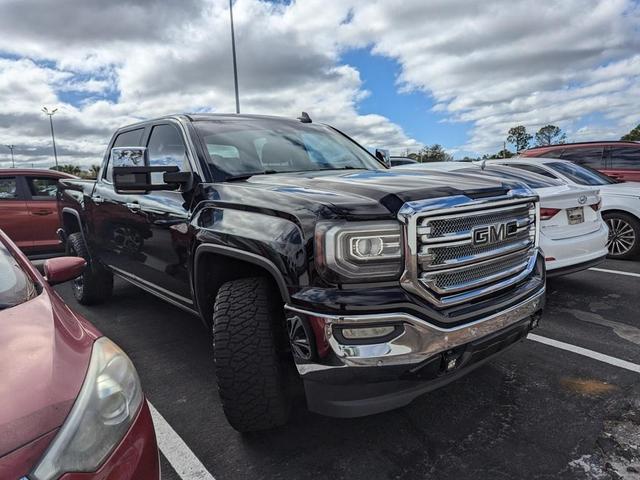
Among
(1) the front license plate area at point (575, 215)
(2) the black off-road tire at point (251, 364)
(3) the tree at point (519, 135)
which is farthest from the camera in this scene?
(3) the tree at point (519, 135)

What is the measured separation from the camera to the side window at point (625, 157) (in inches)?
348

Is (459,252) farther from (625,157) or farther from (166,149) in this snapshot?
(625,157)

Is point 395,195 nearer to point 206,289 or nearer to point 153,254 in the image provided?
point 206,289

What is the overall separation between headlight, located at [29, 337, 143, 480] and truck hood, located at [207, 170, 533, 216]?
40.8 inches

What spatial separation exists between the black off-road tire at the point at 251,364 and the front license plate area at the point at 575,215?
12.3ft

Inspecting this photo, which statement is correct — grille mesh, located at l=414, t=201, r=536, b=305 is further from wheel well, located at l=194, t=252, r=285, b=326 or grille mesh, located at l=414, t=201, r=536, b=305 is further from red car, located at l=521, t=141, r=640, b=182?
red car, located at l=521, t=141, r=640, b=182

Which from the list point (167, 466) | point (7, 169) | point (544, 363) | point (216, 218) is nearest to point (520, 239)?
point (544, 363)

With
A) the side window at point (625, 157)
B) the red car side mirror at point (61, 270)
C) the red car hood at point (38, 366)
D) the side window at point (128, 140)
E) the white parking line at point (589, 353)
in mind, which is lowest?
the white parking line at point (589, 353)

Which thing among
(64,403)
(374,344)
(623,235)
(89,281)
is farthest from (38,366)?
(623,235)

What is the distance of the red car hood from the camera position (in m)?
1.23

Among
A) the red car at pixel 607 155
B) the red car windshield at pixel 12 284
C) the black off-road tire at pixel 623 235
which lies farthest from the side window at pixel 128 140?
the red car at pixel 607 155

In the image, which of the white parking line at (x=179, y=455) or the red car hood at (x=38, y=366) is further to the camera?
the white parking line at (x=179, y=455)

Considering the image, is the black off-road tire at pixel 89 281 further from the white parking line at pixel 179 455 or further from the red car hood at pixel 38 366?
the red car hood at pixel 38 366

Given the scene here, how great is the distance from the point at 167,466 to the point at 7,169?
6.72 m
